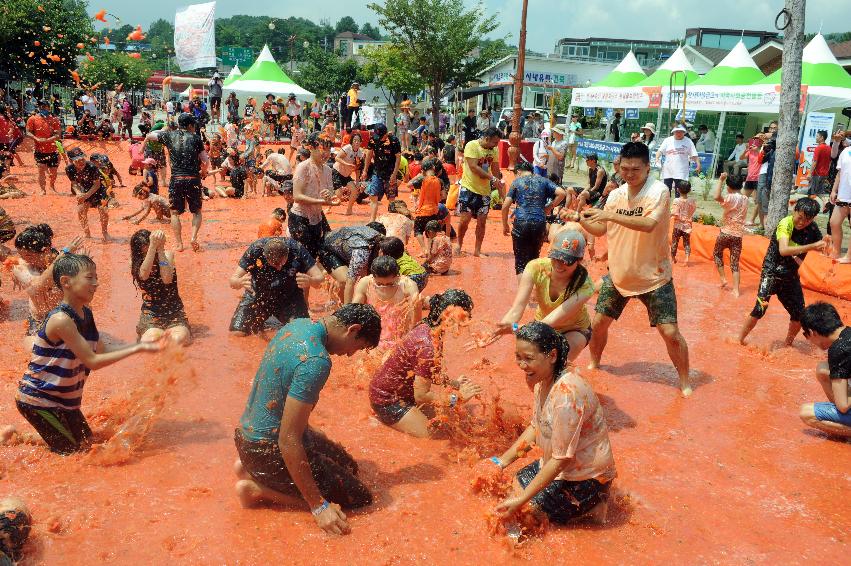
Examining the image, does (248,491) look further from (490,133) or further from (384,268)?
(490,133)

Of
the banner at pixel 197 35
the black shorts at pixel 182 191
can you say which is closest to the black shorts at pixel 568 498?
the black shorts at pixel 182 191

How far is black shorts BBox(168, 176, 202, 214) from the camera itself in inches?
405

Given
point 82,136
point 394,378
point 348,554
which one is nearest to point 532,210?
point 394,378

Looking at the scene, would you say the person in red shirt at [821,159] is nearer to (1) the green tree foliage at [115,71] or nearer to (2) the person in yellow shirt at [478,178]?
(2) the person in yellow shirt at [478,178]

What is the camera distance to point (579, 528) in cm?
396

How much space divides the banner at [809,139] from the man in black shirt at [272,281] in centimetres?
1628

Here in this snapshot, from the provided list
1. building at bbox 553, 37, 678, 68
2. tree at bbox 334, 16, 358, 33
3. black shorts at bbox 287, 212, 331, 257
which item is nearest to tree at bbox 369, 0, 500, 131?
black shorts at bbox 287, 212, 331, 257

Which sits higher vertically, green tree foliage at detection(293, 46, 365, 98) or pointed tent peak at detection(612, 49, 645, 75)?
green tree foliage at detection(293, 46, 365, 98)

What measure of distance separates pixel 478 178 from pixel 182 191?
4693 millimetres

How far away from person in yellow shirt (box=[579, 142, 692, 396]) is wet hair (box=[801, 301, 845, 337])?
1.02 metres

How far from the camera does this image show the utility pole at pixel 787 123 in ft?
37.8

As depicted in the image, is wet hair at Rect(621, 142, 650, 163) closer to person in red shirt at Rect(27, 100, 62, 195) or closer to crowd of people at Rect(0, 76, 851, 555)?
crowd of people at Rect(0, 76, 851, 555)

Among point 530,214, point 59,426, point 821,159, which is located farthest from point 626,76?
point 59,426

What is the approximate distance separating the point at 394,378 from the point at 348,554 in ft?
5.39
